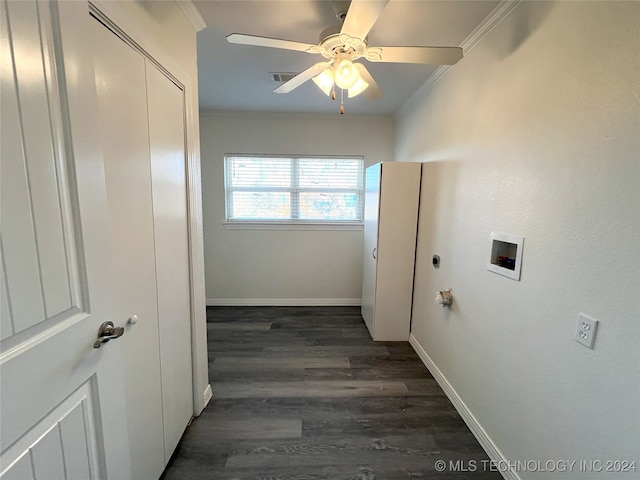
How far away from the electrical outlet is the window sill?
106 inches

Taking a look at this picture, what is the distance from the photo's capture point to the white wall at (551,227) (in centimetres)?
95

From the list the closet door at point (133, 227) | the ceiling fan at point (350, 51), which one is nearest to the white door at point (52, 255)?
the closet door at point (133, 227)

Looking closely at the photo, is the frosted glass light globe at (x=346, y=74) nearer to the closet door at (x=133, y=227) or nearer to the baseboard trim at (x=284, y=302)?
the closet door at (x=133, y=227)

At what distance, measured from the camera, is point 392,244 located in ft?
8.95

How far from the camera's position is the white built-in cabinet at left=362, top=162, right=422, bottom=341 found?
263 cm

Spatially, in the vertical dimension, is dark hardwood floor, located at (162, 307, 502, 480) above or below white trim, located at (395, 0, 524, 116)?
below

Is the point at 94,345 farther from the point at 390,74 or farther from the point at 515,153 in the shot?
the point at 390,74

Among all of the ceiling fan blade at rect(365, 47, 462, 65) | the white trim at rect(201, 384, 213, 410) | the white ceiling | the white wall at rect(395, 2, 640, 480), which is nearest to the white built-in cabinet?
the white wall at rect(395, 2, 640, 480)

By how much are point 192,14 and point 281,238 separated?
247cm

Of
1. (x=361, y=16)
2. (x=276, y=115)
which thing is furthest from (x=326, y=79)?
(x=276, y=115)

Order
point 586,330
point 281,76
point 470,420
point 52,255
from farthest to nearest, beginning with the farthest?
1. point 281,76
2. point 470,420
3. point 586,330
4. point 52,255

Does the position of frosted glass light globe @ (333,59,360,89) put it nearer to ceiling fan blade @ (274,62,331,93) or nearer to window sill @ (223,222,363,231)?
ceiling fan blade @ (274,62,331,93)

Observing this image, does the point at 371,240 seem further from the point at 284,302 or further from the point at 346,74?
the point at 346,74

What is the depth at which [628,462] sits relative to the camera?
3.01 ft
